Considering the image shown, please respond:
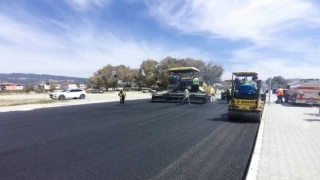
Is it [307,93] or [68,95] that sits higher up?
[307,93]

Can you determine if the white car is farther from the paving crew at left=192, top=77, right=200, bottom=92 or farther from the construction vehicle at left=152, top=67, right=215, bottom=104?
the paving crew at left=192, top=77, right=200, bottom=92

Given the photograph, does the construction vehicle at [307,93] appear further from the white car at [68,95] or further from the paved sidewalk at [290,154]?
the white car at [68,95]

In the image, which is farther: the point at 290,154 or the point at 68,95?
the point at 68,95

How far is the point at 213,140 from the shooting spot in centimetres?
766

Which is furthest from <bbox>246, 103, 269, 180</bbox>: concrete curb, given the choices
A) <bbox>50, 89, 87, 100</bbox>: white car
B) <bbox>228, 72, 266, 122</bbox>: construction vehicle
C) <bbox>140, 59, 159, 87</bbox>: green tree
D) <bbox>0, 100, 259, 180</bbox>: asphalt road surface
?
<bbox>140, 59, 159, 87</bbox>: green tree

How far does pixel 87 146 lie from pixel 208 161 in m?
3.33

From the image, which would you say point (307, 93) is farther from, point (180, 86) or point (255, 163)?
point (255, 163)

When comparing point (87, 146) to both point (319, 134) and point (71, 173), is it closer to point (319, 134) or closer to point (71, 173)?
point (71, 173)

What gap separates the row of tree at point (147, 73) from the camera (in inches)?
2330

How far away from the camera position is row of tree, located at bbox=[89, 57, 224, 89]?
59181mm

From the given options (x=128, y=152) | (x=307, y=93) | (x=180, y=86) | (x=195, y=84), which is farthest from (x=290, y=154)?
(x=180, y=86)

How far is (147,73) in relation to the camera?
6288cm

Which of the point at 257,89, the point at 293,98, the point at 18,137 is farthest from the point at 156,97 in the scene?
the point at 18,137

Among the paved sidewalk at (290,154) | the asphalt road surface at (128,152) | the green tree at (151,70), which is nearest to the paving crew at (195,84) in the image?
the asphalt road surface at (128,152)
